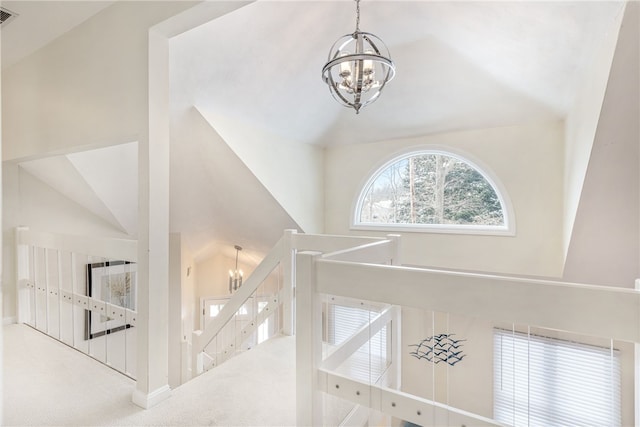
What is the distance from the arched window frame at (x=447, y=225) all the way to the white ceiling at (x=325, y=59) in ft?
1.03

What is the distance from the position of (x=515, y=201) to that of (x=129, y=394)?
13.9 ft

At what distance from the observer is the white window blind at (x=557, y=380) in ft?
4.09

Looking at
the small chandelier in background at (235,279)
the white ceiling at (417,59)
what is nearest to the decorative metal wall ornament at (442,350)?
the white ceiling at (417,59)

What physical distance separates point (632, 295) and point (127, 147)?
13.8ft

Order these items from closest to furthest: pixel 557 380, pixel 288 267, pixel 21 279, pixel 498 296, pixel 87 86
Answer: pixel 498 296 < pixel 557 380 < pixel 87 86 < pixel 288 267 < pixel 21 279

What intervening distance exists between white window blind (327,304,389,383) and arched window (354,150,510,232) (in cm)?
283

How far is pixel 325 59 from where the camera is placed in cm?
360

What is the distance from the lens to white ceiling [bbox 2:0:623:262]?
268 centimetres

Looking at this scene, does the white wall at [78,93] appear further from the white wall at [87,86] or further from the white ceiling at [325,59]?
the white ceiling at [325,59]

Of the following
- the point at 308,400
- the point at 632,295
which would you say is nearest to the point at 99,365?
the point at 308,400

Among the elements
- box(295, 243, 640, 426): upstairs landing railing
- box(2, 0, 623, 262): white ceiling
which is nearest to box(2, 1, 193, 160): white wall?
box(2, 0, 623, 262): white ceiling

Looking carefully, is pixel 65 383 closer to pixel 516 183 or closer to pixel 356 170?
pixel 356 170

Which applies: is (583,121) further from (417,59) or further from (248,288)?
(248,288)

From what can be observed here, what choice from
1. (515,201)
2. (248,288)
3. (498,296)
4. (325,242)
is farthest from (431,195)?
(498,296)
